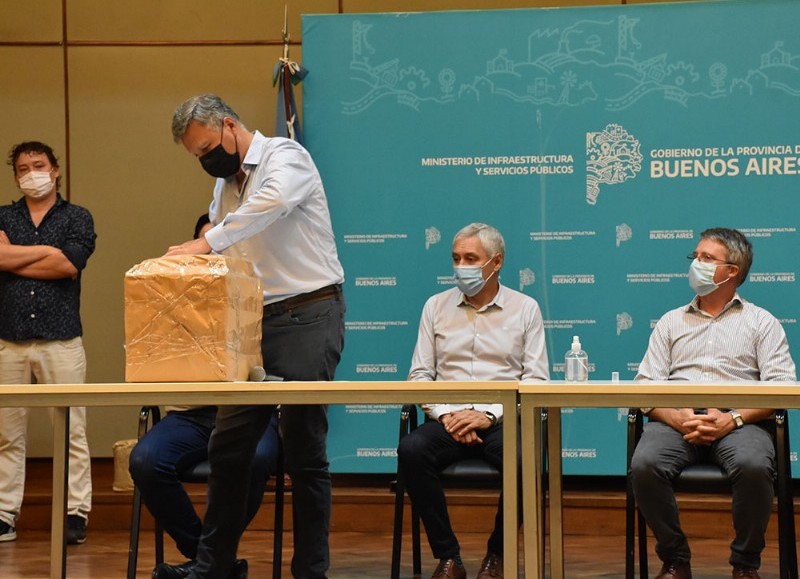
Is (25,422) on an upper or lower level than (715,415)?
lower

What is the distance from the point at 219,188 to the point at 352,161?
1.62m

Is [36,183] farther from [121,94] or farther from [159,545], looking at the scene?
[159,545]

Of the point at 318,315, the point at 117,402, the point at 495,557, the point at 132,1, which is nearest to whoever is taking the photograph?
the point at 117,402

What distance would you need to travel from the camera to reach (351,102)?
16.9 feet

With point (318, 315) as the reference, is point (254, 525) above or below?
below

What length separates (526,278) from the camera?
503 cm

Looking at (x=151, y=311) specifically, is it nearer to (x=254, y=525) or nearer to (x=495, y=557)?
(x=495, y=557)

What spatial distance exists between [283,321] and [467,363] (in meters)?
1.05

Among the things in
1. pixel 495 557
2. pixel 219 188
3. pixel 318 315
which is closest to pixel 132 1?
pixel 219 188

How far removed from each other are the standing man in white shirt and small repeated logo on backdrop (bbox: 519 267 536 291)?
681mm

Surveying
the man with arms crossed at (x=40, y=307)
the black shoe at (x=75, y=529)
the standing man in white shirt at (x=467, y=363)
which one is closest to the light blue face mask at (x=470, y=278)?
the standing man in white shirt at (x=467, y=363)

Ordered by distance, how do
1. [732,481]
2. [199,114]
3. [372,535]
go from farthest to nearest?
[372,535], [732,481], [199,114]

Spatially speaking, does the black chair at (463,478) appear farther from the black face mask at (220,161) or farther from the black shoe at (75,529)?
the black shoe at (75,529)

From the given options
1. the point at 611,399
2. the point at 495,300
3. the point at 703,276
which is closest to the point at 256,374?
the point at 611,399
